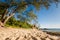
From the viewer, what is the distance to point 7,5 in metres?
24.2

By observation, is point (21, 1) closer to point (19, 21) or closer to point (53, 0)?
point (53, 0)

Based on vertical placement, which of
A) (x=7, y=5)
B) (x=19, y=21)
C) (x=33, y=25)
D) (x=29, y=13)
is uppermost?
(x=7, y=5)

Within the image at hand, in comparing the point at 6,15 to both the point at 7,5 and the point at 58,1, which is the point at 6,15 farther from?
the point at 58,1

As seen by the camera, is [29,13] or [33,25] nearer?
[29,13]

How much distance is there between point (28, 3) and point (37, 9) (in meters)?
1.74

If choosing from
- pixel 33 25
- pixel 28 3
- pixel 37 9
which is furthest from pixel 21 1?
pixel 33 25

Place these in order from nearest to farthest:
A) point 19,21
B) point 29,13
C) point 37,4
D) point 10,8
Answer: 1. point 37,4
2. point 10,8
3. point 29,13
4. point 19,21

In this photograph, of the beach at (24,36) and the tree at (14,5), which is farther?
the tree at (14,5)

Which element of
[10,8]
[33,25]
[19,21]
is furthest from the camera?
[33,25]

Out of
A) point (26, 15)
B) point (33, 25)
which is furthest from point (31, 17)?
point (33, 25)

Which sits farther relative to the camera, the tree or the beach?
the tree

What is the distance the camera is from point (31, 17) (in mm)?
29391

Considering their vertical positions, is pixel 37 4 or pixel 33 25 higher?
pixel 37 4

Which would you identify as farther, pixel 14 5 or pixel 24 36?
pixel 14 5
